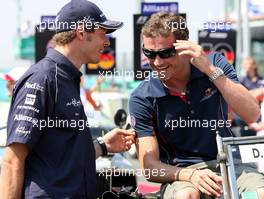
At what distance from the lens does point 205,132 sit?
397 centimetres

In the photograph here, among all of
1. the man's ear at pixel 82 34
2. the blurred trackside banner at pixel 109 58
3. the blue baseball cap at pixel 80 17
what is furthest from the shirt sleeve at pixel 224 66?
the blurred trackside banner at pixel 109 58

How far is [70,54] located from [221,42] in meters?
8.99

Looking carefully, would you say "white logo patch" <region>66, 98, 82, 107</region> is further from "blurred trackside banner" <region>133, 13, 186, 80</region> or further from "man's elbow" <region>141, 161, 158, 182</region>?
"blurred trackside banner" <region>133, 13, 186, 80</region>

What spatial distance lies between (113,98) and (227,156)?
1383 centimetres

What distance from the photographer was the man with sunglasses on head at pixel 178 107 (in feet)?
12.5

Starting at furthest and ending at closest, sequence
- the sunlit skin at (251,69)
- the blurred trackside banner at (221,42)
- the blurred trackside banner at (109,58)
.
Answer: the blurred trackside banner at (221,42), the sunlit skin at (251,69), the blurred trackside banner at (109,58)

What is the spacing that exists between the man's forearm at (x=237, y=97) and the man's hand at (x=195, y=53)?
51mm

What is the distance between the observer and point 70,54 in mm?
3404

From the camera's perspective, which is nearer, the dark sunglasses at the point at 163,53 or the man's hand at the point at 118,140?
the dark sunglasses at the point at 163,53

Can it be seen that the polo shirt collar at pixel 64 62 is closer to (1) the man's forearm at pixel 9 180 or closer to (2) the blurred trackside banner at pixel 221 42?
(1) the man's forearm at pixel 9 180

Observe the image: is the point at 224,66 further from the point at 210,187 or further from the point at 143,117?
the point at 210,187

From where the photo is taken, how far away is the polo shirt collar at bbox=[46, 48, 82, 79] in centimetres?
333

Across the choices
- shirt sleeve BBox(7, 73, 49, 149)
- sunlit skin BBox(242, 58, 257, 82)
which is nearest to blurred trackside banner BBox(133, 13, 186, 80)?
sunlit skin BBox(242, 58, 257, 82)

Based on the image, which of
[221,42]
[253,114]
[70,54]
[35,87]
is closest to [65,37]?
[70,54]
